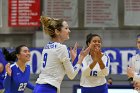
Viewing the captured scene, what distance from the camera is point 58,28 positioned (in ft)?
10.7

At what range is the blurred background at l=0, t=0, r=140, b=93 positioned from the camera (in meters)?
8.27

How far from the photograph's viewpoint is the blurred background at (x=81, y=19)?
8.27 m

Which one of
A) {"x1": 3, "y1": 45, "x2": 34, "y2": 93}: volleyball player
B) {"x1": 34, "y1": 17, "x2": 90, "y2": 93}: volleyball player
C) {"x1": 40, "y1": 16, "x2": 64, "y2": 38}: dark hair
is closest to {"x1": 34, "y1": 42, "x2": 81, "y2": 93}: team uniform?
{"x1": 34, "y1": 17, "x2": 90, "y2": 93}: volleyball player

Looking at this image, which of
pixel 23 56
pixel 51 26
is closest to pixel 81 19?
pixel 23 56

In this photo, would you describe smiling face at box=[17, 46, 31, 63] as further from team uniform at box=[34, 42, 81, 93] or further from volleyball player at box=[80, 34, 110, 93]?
team uniform at box=[34, 42, 81, 93]

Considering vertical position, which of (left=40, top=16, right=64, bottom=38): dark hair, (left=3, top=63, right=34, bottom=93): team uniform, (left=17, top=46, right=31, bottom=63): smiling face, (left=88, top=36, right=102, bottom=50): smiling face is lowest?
(left=3, top=63, right=34, bottom=93): team uniform

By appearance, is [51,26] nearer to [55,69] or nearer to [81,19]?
[55,69]

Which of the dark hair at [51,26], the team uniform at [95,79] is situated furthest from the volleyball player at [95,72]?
the dark hair at [51,26]

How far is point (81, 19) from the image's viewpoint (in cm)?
859

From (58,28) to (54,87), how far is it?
1.61 feet

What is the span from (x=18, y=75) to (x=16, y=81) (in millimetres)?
88

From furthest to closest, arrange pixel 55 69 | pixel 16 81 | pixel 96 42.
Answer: pixel 16 81 < pixel 96 42 < pixel 55 69

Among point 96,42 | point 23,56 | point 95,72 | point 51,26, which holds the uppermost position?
point 51,26

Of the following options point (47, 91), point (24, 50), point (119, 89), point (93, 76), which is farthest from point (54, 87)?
point (119, 89)
